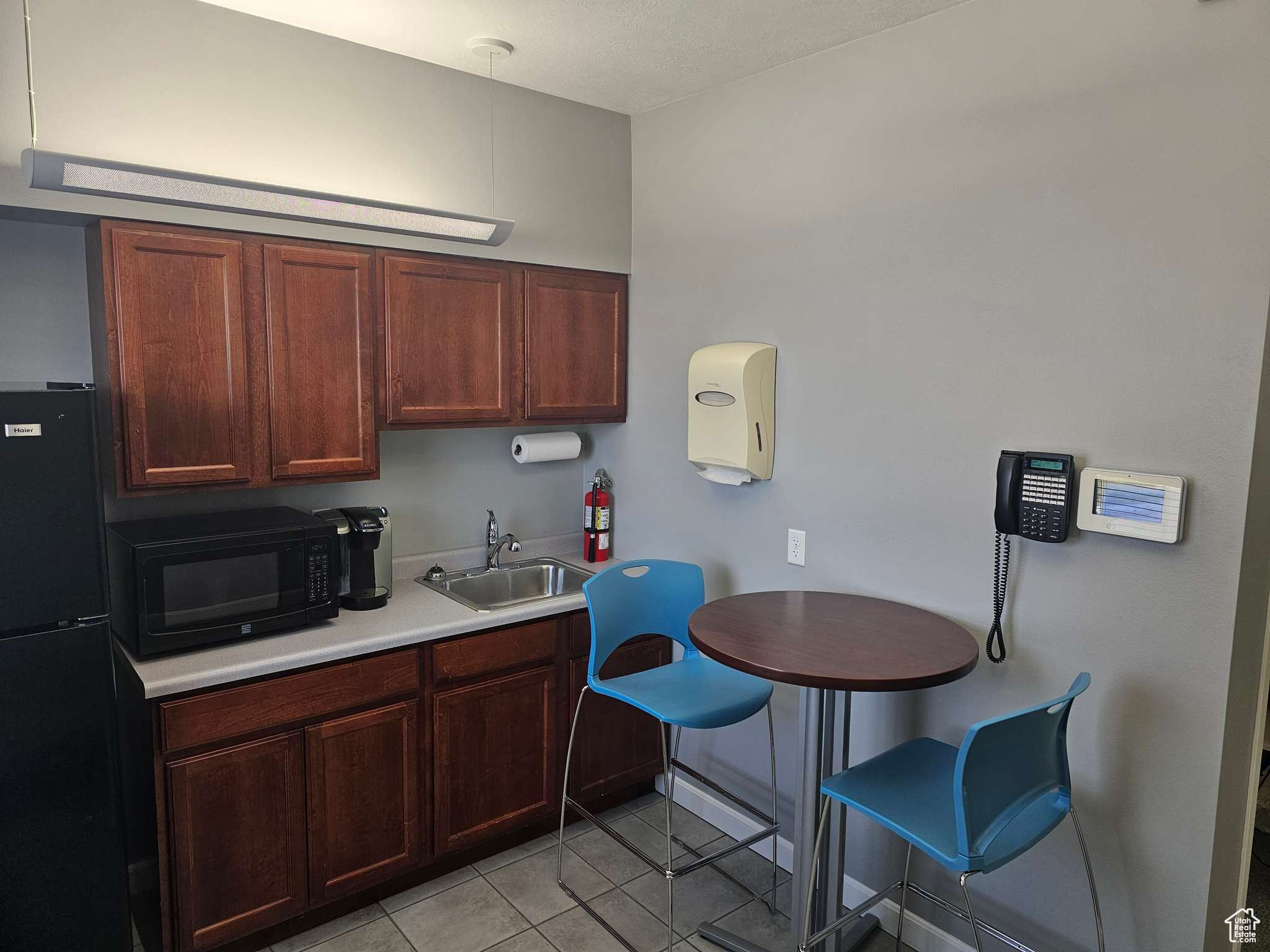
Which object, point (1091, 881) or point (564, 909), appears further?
point (564, 909)

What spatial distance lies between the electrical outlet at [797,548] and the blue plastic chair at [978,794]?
2.33 ft

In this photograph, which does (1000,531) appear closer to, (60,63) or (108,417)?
(108,417)

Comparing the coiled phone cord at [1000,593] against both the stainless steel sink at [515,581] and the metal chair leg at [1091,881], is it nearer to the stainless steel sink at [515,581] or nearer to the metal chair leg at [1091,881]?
the metal chair leg at [1091,881]

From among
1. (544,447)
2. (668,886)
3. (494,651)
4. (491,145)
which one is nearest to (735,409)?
(544,447)

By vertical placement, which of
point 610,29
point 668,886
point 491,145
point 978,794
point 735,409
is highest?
point 610,29

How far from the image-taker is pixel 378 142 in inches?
99.7

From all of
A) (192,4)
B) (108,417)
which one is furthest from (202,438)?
(192,4)

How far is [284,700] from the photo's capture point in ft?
7.23

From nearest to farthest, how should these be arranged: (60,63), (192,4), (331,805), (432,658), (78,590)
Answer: (78,590), (60,63), (192,4), (331,805), (432,658)

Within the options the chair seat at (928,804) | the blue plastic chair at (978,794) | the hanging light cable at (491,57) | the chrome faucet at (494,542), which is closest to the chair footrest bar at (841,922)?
the blue plastic chair at (978,794)

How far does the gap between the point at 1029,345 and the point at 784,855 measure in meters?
1.79

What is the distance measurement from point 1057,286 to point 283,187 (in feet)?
6.06

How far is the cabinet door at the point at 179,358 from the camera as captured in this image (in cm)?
212

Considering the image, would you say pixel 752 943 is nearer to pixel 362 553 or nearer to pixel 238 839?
pixel 238 839
